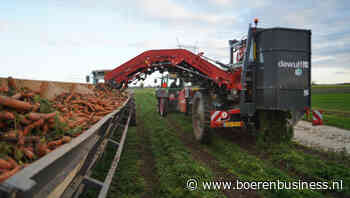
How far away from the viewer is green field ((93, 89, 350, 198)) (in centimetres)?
356

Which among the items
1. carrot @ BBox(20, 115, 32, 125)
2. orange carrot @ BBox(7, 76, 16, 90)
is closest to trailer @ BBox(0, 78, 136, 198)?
orange carrot @ BBox(7, 76, 16, 90)

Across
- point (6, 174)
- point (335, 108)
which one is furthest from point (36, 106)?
point (335, 108)

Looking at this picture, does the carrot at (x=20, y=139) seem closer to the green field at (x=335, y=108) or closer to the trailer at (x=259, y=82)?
the trailer at (x=259, y=82)

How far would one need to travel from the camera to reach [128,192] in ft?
11.7

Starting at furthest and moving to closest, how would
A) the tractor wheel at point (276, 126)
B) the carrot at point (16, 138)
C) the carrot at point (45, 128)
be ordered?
1. the tractor wheel at point (276, 126)
2. the carrot at point (45, 128)
3. the carrot at point (16, 138)

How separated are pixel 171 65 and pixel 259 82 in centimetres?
255

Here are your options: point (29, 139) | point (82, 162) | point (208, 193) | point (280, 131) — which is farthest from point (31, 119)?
point (280, 131)

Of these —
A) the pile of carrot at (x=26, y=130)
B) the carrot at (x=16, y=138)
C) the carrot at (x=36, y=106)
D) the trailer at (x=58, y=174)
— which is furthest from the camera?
the carrot at (x=36, y=106)

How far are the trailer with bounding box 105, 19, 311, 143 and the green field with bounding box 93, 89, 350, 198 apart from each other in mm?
650

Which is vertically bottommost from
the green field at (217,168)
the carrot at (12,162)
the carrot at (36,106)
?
the green field at (217,168)

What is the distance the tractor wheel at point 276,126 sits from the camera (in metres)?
5.60

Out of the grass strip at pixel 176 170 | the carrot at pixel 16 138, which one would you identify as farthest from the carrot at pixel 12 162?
the grass strip at pixel 176 170

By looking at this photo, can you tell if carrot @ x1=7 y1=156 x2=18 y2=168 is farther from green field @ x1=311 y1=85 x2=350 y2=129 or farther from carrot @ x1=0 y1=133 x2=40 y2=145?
green field @ x1=311 y1=85 x2=350 y2=129

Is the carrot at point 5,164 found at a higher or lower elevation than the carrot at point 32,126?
lower
